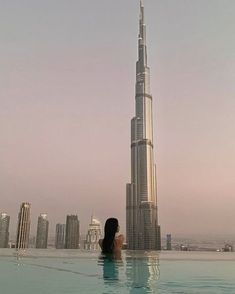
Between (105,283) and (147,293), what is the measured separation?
1.62m

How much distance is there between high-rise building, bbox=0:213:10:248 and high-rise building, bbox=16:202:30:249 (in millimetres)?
7038

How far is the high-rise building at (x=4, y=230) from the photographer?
169m

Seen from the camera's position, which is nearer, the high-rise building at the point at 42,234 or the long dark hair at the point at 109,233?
the long dark hair at the point at 109,233

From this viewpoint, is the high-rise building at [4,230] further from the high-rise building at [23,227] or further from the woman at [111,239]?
the woman at [111,239]

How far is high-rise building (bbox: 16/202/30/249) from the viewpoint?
546 ft

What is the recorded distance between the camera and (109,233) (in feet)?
45.6

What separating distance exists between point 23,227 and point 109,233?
174m

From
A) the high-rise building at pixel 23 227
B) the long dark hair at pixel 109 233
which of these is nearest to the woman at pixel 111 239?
the long dark hair at pixel 109 233

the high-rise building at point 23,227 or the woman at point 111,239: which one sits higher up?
the high-rise building at point 23,227

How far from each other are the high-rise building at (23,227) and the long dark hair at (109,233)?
160 meters

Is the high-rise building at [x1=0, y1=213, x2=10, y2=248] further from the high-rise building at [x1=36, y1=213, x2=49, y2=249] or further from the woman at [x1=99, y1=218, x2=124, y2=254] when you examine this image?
the woman at [x1=99, y1=218, x2=124, y2=254]

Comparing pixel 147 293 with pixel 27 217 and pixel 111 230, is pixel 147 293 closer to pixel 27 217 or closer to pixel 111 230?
pixel 111 230

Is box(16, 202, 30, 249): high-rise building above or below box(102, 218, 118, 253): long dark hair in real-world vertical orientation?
above

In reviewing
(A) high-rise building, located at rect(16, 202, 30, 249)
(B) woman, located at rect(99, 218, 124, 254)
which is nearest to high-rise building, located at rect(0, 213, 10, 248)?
(A) high-rise building, located at rect(16, 202, 30, 249)
